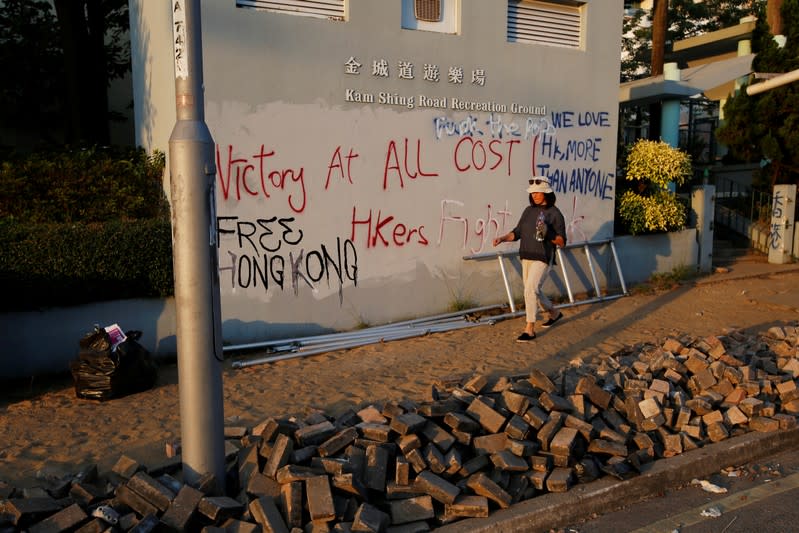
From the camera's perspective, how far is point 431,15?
8.55 metres

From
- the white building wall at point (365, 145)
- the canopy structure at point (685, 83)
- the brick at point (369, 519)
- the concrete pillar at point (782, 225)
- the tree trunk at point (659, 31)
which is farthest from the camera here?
the tree trunk at point (659, 31)

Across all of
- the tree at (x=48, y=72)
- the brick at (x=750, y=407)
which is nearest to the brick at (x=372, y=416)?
the brick at (x=750, y=407)

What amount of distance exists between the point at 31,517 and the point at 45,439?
71.5 inches

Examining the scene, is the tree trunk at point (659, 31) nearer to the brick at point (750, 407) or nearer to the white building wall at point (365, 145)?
the white building wall at point (365, 145)

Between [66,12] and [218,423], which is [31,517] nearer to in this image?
[218,423]

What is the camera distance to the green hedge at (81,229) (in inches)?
256

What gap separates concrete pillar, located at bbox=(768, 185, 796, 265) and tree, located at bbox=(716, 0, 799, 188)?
806 millimetres

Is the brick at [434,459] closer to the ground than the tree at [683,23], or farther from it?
closer to the ground

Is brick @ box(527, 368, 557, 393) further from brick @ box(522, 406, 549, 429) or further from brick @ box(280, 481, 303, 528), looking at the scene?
brick @ box(280, 481, 303, 528)

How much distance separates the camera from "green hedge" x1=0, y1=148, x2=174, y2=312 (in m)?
6.51

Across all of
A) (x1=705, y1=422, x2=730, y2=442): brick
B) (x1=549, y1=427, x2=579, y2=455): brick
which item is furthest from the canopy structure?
(x1=549, y1=427, x2=579, y2=455): brick

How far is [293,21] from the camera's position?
7.57 metres

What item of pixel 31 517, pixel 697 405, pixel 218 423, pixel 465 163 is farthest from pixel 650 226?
pixel 31 517

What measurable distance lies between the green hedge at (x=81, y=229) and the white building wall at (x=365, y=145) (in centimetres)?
62
